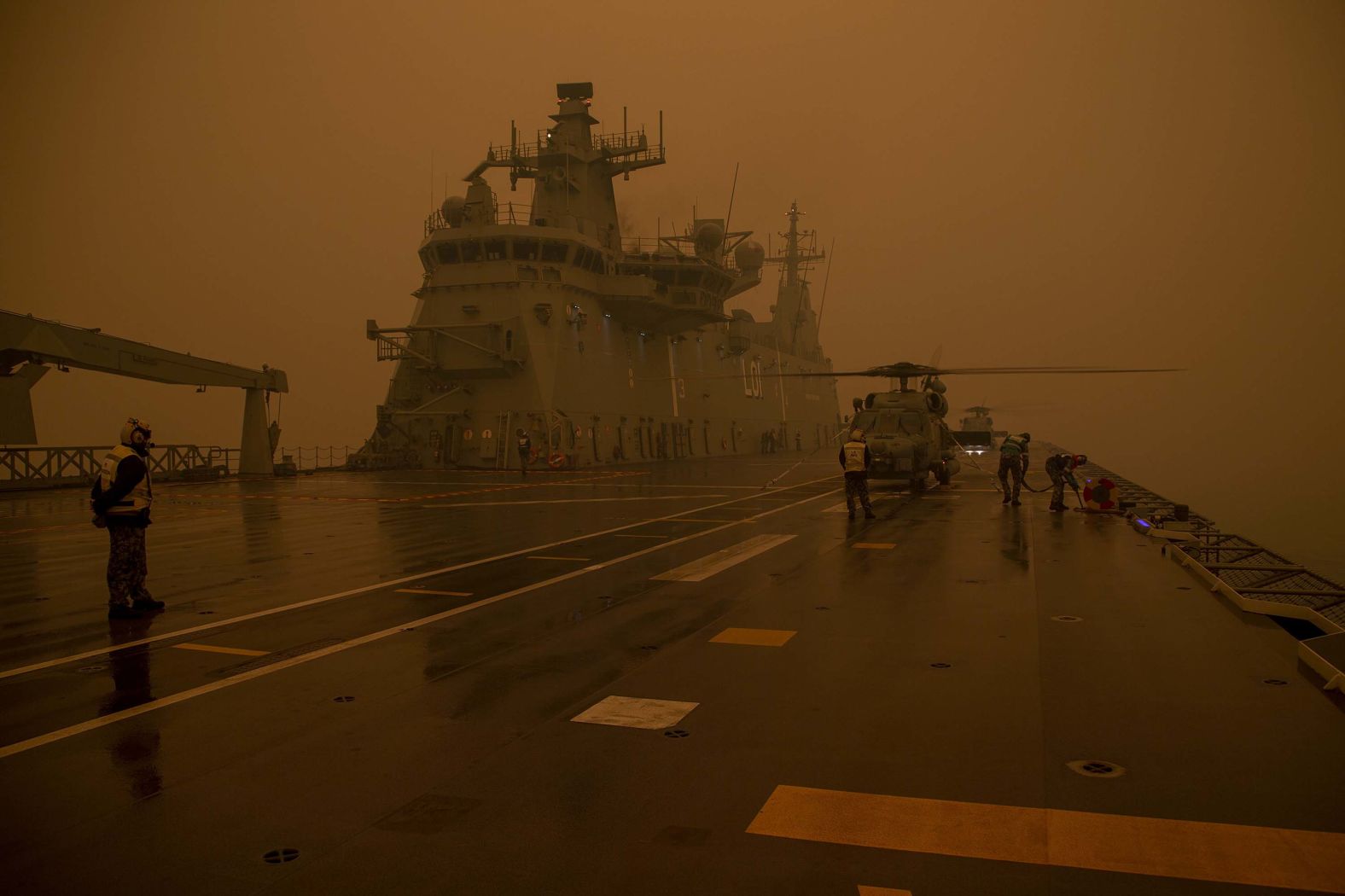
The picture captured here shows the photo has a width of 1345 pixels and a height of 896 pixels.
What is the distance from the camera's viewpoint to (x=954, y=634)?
22.6 ft

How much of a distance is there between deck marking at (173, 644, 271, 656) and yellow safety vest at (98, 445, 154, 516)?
1670 millimetres

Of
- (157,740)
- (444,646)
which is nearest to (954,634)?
(444,646)

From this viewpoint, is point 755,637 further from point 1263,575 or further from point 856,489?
point 856,489

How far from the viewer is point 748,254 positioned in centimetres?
4597

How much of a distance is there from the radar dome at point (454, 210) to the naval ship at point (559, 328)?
64 millimetres

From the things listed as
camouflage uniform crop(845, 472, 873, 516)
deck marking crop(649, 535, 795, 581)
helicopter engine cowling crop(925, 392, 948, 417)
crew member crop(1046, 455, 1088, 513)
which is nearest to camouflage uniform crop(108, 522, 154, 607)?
deck marking crop(649, 535, 795, 581)

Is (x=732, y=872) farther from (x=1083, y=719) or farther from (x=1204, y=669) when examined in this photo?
(x=1204, y=669)

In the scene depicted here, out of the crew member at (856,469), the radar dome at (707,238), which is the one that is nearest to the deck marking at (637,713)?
the crew member at (856,469)

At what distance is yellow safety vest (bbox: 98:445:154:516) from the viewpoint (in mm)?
7582

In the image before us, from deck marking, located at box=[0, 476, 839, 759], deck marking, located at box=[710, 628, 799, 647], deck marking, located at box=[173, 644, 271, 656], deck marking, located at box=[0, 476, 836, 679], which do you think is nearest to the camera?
deck marking, located at box=[0, 476, 839, 759]

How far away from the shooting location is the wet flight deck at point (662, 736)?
10.4 feet

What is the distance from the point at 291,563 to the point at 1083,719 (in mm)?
9110

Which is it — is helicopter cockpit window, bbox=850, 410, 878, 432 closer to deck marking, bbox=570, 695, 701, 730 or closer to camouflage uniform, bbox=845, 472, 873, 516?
camouflage uniform, bbox=845, 472, 873, 516

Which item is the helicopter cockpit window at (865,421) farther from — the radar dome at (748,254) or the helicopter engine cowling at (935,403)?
the radar dome at (748,254)
